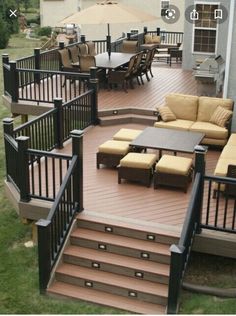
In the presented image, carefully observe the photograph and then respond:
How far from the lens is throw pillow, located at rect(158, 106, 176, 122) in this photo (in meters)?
10.8

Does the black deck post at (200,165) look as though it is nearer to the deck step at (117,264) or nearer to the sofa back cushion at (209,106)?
the deck step at (117,264)

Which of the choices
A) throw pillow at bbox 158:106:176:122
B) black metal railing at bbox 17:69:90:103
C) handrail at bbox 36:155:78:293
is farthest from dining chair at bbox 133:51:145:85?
handrail at bbox 36:155:78:293

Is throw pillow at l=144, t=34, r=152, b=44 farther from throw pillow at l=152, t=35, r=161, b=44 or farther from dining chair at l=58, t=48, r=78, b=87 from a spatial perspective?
dining chair at l=58, t=48, r=78, b=87

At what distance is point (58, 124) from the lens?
392 inches

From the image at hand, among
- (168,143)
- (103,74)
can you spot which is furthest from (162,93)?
(168,143)

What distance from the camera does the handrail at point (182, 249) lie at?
20.0ft

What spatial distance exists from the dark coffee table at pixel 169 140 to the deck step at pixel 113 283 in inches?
104

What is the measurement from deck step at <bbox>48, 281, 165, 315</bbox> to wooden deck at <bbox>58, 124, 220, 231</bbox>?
1186 mm

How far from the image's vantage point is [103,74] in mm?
14703

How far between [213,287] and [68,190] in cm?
236

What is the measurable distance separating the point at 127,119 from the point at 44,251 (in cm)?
599


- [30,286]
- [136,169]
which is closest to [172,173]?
[136,169]

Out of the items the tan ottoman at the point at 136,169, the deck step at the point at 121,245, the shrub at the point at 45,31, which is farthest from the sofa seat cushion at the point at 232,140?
the shrub at the point at 45,31

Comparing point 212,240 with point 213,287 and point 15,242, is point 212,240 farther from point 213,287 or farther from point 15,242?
point 15,242
